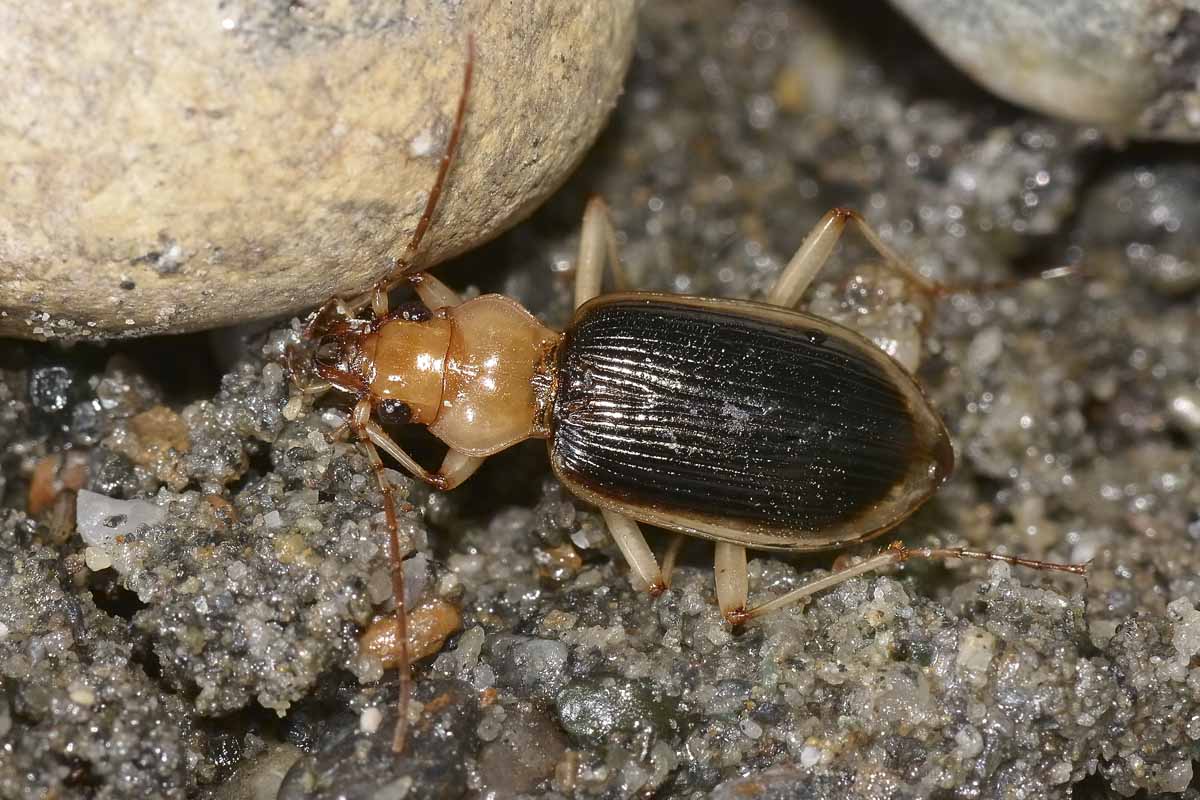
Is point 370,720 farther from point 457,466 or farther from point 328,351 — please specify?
point 328,351

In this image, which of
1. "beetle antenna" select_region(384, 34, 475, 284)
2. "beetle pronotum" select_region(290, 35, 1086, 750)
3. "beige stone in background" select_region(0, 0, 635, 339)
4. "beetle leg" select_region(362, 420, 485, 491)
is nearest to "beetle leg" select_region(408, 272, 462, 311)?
"beetle pronotum" select_region(290, 35, 1086, 750)

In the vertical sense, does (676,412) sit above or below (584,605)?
above

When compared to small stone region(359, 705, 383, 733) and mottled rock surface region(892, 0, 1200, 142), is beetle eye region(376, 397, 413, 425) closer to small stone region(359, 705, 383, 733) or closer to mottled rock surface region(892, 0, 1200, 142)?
small stone region(359, 705, 383, 733)

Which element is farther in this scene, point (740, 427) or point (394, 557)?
Result: point (740, 427)

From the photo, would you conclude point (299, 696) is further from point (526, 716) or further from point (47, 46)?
point (47, 46)

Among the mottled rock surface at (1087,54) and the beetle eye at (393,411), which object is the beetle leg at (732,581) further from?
the mottled rock surface at (1087,54)

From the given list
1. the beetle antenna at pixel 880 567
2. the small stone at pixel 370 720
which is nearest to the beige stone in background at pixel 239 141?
the small stone at pixel 370 720

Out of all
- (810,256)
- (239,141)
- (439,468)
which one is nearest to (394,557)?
(439,468)

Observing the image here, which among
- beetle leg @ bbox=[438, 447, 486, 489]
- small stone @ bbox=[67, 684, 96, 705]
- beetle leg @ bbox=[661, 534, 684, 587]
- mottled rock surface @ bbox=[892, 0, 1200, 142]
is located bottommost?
beetle leg @ bbox=[661, 534, 684, 587]
